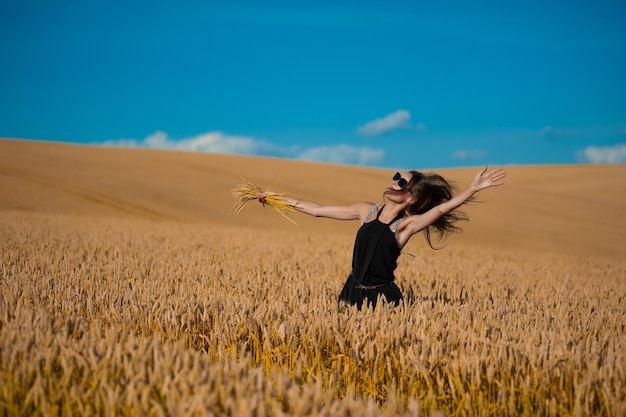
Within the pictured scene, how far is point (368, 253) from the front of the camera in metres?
5.32

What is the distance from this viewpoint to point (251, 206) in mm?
36812

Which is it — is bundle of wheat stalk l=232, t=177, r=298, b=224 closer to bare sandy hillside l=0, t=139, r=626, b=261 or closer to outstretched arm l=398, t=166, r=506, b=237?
outstretched arm l=398, t=166, r=506, b=237

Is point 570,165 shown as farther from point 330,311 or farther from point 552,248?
point 330,311

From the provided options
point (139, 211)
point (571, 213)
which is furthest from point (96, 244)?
point (571, 213)

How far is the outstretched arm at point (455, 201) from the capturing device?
4.65m

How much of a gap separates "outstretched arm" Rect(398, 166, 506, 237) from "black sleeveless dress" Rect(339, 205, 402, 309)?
0.47ft

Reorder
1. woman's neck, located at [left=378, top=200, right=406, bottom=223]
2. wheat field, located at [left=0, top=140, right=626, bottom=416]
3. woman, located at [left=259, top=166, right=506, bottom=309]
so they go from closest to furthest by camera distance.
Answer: wheat field, located at [left=0, top=140, right=626, bottom=416] → woman, located at [left=259, top=166, right=506, bottom=309] → woman's neck, located at [left=378, top=200, right=406, bottom=223]

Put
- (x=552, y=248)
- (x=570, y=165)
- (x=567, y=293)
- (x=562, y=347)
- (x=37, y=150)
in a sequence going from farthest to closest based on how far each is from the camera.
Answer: (x=570, y=165) → (x=37, y=150) → (x=552, y=248) → (x=567, y=293) → (x=562, y=347)

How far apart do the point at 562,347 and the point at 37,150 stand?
4891cm

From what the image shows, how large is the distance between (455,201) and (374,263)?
1059mm

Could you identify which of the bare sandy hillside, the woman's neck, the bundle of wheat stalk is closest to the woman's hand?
the woman's neck

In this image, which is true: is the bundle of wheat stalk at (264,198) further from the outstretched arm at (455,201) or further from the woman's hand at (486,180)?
the woman's hand at (486,180)

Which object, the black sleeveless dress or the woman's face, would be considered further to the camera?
the black sleeveless dress

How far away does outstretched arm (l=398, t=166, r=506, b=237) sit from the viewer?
4648 millimetres
